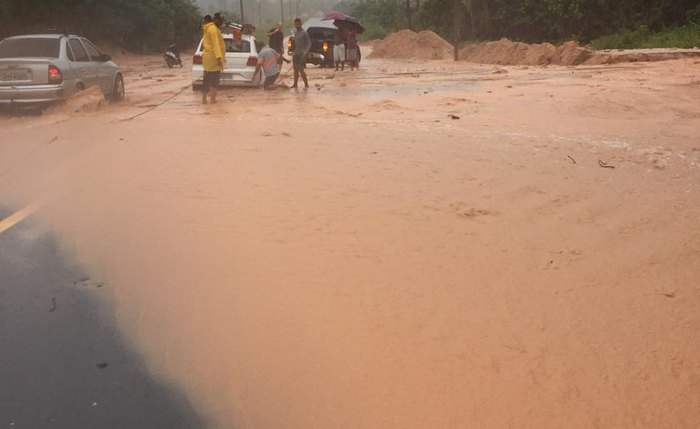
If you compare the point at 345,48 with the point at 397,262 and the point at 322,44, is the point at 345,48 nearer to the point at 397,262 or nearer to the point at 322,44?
the point at 322,44

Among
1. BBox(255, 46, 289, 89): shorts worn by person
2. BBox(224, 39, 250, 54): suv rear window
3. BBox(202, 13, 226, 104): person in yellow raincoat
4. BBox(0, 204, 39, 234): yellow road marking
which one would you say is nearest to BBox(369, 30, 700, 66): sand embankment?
BBox(255, 46, 289, 89): shorts worn by person

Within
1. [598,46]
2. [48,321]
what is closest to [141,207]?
[48,321]

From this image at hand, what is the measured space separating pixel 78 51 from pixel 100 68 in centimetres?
A: 70

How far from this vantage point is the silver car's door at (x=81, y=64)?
38.8 ft

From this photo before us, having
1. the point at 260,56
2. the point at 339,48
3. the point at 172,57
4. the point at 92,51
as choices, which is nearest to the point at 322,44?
the point at 339,48

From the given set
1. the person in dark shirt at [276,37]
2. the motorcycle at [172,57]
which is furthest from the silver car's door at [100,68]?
the motorcycle at [172,57]

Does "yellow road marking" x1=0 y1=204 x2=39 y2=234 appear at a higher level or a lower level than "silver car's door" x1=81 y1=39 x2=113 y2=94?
lower

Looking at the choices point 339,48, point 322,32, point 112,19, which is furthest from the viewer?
point 112,19

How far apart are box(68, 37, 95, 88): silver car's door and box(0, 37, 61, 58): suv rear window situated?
35 cm

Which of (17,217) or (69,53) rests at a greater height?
(69,53)

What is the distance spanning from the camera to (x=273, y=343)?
334cm

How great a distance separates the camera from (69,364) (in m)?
3.16

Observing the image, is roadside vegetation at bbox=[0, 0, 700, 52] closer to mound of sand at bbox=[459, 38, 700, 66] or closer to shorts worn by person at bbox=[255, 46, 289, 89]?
mound of sand at bbox=[459, 38, 700, 66]

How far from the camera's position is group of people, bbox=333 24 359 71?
2455 cm
